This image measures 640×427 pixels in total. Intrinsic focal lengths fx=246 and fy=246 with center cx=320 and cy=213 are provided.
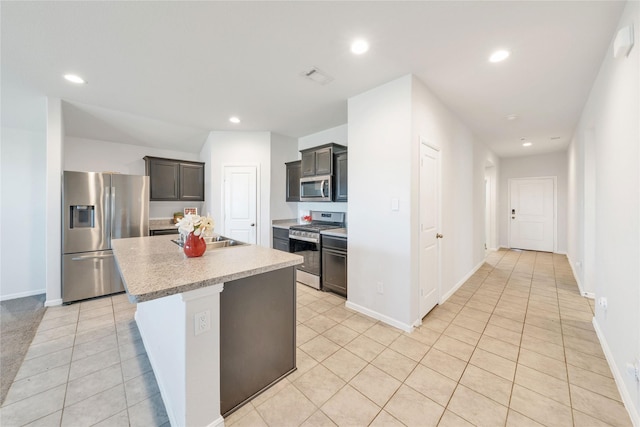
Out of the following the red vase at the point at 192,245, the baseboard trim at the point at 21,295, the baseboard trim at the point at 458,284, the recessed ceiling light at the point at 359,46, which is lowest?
the baseboard trim at the point at 21,295

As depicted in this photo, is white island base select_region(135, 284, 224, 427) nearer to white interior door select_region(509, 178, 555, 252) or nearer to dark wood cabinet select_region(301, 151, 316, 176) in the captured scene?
dark wood cabinet select_region(301, 151, 316, 176)

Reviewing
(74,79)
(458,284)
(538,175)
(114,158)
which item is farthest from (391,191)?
(538,175)

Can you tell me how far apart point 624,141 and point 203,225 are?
9.87ft

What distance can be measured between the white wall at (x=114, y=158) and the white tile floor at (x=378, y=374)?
7.55ft

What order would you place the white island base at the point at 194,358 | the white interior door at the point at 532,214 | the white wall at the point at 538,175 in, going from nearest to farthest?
the white island base at the point at 194,358, the white wall at the point at 538,175, the white interior door at the point at 532,214

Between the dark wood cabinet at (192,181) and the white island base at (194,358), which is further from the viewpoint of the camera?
the dark wood cabinet at (192,181)

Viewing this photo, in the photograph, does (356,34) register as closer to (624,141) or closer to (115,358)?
(624,141)

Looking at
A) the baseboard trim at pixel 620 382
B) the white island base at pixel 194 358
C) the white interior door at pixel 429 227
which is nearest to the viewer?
the white island base at pixel 194 358

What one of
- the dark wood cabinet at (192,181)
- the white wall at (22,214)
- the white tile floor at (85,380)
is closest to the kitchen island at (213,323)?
the white tile floor at (85,380)

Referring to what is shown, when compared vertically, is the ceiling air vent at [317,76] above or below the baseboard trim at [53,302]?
above

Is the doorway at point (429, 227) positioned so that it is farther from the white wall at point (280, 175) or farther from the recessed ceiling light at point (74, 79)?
the recessed ceiling light at point (74, 79)

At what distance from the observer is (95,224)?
11.2 feet

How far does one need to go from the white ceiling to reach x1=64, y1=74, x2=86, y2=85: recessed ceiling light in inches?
2.2

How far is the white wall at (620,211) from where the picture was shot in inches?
58.7
